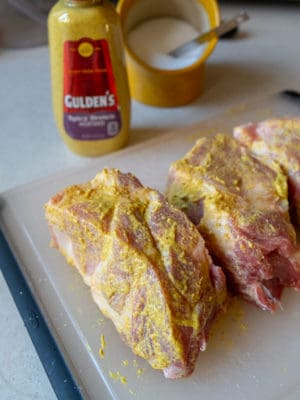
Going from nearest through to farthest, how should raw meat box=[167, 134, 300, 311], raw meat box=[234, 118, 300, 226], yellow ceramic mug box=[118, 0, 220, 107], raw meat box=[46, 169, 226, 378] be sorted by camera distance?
raw meat box=[46, 169, 226, 378]
raw meat box=[167, 134, 300, 311]
raw meat box=[234, 118, 300, 226]
yellow ceramic mug box=[118, 0, 220, 107]

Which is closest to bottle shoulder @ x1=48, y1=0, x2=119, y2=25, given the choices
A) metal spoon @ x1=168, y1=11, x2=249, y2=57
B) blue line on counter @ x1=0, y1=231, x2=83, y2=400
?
metal spoon @ x1=168, y1=11, x2=249, y2=57

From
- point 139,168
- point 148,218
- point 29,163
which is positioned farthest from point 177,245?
point 29,163

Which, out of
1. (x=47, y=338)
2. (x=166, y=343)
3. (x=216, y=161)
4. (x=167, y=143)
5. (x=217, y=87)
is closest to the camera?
(x=166, y=343)

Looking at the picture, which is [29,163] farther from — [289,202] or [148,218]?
[289,202]

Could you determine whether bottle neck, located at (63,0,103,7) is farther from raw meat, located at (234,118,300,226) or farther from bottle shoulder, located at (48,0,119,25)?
raw meat, located at (234,118,300,226)

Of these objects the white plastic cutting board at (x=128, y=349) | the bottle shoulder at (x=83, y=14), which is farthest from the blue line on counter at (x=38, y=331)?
the bottle shoulder at (x=83, y=14)

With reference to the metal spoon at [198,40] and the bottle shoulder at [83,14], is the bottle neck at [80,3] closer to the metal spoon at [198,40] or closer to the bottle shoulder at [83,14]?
the bottle shoulder at [83,14]

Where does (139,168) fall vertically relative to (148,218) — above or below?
below
